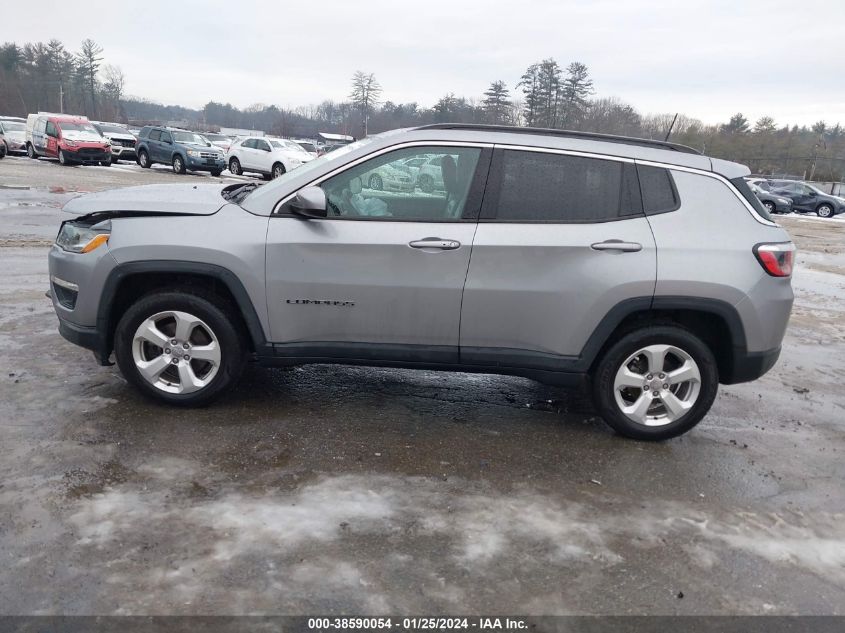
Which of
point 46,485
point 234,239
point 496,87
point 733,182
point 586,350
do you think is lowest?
point 46,485

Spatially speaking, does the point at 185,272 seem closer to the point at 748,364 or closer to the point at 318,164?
the point at 318,164

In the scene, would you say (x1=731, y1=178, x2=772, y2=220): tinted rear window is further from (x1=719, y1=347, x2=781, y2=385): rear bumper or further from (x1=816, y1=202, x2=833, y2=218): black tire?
(x1=816, y1=202, x2=833, y2=218): black tire

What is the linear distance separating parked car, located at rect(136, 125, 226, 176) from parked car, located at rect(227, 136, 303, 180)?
72cm

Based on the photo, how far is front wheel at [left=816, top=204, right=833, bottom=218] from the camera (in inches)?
1266

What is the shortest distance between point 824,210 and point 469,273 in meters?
33.9

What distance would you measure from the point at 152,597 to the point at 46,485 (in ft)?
3.84

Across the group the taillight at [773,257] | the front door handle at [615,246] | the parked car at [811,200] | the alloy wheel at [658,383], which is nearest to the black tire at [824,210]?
the parked car at [811,200]

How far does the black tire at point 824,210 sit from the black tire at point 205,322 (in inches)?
1355

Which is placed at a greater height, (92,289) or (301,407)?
(92,289)

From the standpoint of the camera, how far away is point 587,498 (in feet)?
12.3

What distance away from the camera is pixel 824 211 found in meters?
32.4

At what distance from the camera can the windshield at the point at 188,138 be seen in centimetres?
2812

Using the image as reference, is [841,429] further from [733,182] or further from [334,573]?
[334,573]

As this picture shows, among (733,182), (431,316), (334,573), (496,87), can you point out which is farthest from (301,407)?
(496,87)
